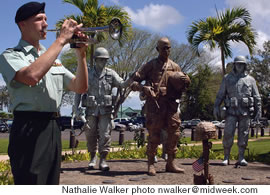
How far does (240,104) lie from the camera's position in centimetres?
752

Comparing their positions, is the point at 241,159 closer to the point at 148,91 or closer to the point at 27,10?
the point at 148,91

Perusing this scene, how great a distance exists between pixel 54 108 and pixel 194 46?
32.6ft

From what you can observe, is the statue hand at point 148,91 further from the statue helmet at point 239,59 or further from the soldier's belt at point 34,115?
the soldier's belt at point 34,115

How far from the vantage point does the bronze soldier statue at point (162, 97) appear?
600 centimetres

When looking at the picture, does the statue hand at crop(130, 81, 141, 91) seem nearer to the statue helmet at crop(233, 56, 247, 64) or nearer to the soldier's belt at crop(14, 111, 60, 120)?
the statue helmet at crop(233, 56, 247, 64)

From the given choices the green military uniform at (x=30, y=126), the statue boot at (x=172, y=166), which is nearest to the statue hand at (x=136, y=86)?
the statue boot at (x=172, y=166)

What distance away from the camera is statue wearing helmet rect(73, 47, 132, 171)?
6527 mm

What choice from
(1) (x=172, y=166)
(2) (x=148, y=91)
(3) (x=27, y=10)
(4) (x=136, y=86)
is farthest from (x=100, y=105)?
(3) (x=27, y=10)

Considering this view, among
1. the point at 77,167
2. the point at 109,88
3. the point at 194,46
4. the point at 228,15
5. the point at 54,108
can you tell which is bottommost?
the point at 77,167

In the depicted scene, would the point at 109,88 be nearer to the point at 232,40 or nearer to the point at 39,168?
the point at 39,168

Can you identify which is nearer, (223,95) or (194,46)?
(223,95)

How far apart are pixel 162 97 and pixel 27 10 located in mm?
3922

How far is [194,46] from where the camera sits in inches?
465

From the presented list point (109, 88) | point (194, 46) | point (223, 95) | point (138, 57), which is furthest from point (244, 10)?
point (138, 57)
